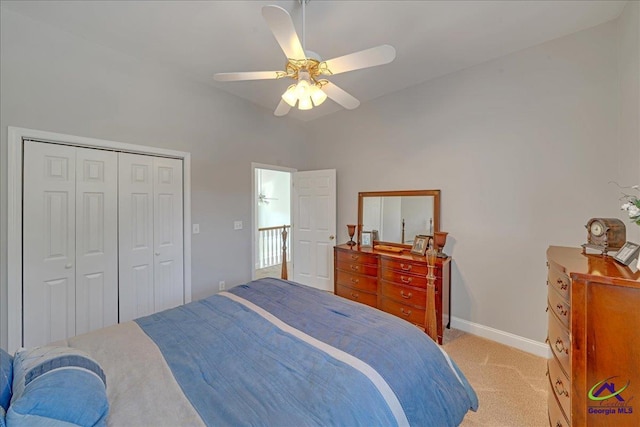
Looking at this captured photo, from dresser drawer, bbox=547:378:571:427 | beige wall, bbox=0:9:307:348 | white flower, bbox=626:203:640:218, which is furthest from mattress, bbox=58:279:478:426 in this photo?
beige wall, bbox=0:9:307:348

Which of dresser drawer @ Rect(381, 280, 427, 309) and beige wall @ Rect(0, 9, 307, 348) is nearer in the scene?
beige wall @ Rect(0, 9, 307, 348)

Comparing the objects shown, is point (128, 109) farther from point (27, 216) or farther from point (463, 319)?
point (463, 319)

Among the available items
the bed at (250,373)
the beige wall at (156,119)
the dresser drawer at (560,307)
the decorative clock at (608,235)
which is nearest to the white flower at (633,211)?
the decorative clock at (608,235)

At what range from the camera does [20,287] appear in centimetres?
211

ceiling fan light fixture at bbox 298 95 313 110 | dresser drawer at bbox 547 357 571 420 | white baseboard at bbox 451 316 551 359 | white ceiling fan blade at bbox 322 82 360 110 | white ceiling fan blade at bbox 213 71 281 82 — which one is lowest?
white baseboard at bbox 451 316 551 359

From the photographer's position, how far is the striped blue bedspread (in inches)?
37.8

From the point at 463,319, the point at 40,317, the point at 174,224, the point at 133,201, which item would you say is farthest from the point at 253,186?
the point at 463,319

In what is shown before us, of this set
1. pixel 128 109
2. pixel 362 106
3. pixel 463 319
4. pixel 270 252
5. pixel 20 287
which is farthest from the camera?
pixel 270 252

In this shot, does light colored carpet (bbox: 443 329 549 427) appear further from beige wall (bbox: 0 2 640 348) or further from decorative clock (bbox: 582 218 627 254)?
decorative clock (bbox: 582 218 627 254)

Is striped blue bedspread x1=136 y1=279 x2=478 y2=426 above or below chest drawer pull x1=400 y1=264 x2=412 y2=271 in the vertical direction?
below

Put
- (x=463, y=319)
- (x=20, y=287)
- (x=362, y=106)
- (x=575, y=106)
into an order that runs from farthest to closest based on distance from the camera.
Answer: (x=362, y=106)
(x=463, y=319)
(x=575, y=106)
(x=20, y=287)

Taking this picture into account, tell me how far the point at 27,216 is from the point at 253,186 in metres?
2.19

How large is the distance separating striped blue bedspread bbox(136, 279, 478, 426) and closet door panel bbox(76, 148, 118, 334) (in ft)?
4.27

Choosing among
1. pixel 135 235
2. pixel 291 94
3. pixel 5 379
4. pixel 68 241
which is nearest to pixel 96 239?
pixel 68 241
